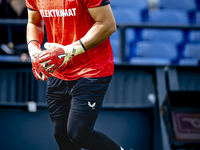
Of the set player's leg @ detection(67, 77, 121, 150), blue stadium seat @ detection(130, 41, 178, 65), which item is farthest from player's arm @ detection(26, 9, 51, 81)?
blue stadium seat @ detection(130, 41, 178, 65)

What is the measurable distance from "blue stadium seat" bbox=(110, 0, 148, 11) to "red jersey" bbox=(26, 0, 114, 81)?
4253mm

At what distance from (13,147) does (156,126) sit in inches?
75.4

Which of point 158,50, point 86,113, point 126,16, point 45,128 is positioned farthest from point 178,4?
point 86,113

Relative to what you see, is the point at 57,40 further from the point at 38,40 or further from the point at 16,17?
the point at 16,17

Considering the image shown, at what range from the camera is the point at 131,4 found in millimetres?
5844

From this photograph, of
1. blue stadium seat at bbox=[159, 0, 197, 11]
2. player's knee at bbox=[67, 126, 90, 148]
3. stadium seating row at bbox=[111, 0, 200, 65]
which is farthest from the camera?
blue stadium seat at bbox=[159, 0, 197, 11]

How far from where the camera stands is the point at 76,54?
1.62m

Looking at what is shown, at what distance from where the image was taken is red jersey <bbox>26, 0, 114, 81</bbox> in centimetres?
165

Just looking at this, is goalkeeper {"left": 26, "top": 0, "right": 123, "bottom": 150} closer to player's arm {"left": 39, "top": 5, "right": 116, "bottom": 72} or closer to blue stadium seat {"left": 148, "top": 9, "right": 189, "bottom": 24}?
player's arm {"left": 39, "top": 5, "right": 116, "bottom": 72}

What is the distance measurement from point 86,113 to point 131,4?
188 inches

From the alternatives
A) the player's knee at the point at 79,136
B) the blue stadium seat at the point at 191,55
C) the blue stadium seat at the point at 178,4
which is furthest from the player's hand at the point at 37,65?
the blue stadium seat at the point at 178,4

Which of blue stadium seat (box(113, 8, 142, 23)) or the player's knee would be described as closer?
the player's knee

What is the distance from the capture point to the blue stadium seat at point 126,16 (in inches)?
212

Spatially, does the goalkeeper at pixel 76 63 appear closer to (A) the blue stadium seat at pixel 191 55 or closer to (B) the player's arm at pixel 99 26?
(B) the player's arm at pixel 99 26
